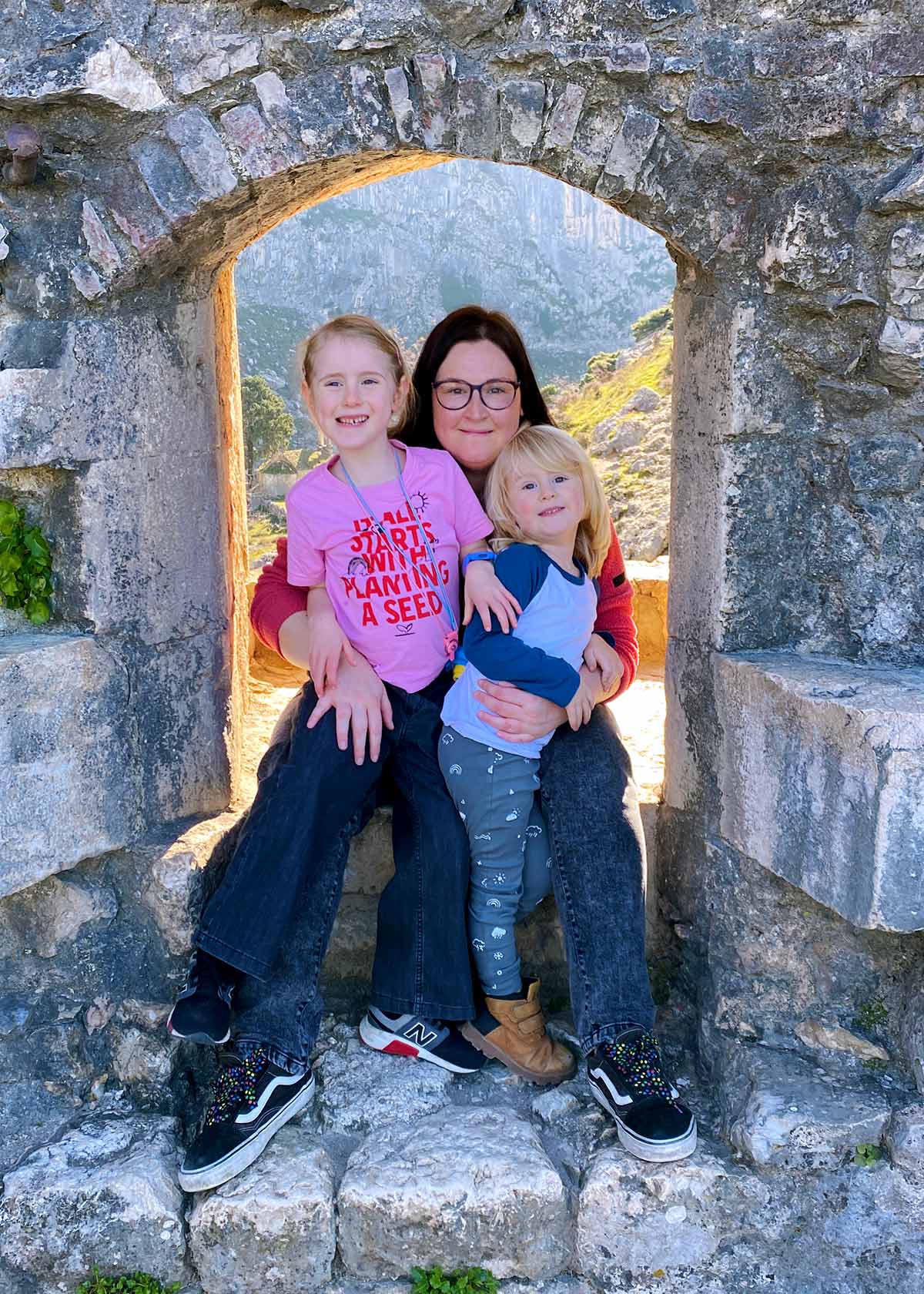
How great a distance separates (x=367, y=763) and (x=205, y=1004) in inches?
24.2

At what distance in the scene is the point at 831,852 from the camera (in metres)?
2.23

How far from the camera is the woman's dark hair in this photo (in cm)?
288

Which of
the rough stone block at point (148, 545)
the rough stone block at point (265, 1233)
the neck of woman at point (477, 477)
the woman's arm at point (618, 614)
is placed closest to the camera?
the rough stone block at point (265, 1233)

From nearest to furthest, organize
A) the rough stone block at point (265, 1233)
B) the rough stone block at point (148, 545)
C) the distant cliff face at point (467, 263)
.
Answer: the rough stone block at point (265, 1233) → the rough stone block at point (148, 545) → the distant cliff face at point (467, 263)

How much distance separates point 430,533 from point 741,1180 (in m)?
1.52

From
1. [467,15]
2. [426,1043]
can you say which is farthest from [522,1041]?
[467,15]

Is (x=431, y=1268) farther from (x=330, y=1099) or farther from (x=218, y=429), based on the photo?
(x=218, y=429)

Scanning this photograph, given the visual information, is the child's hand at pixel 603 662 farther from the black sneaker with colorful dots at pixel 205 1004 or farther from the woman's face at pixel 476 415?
the black sneaker with colorful dots at pixel 205 1004

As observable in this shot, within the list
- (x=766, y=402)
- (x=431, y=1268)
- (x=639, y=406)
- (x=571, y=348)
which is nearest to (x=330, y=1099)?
(x=431, y=1268)

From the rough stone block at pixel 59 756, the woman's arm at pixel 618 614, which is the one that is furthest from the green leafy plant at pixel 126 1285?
the woman's arm at pixel 618 614

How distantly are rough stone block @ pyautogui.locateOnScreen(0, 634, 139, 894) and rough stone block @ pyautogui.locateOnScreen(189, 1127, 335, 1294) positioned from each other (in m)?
0.80

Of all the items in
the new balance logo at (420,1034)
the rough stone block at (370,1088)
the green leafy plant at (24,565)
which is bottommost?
the rough stone block at (370,1088)

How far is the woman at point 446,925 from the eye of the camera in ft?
7.56

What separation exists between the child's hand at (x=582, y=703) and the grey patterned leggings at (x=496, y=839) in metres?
0.13
